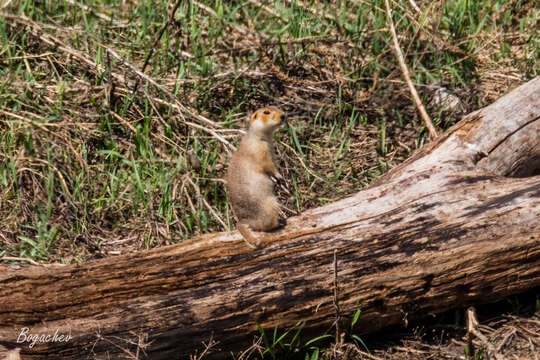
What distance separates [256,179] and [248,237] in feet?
2.00

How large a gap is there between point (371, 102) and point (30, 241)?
10.2 ft

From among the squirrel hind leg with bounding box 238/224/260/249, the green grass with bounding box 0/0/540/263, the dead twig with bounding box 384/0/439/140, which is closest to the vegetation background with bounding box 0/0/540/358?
the green grass with bounding box 0/0/540/263

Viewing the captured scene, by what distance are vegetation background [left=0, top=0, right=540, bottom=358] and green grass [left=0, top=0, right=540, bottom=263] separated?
1cm

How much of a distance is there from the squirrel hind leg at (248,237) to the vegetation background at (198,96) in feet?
3.24

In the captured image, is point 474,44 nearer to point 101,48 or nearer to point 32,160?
point 101,48

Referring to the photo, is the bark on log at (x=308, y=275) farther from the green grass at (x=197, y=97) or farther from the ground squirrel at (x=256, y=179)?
the green grass at (x=197, y=97)

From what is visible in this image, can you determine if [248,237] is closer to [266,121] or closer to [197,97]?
[266,121]

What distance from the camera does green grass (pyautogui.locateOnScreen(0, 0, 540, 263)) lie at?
495 centimetres

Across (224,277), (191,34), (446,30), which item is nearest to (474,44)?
(446,30)

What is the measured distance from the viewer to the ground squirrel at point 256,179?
3830 millimetres

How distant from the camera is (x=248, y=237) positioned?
3703mm

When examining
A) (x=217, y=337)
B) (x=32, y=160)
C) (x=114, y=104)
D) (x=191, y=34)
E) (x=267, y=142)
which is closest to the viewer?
(x=217, y=337)

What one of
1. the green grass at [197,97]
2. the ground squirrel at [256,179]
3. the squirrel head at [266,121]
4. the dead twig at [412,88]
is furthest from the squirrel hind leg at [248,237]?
the dead twig at [412,88]

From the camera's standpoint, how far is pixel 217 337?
3533mm
